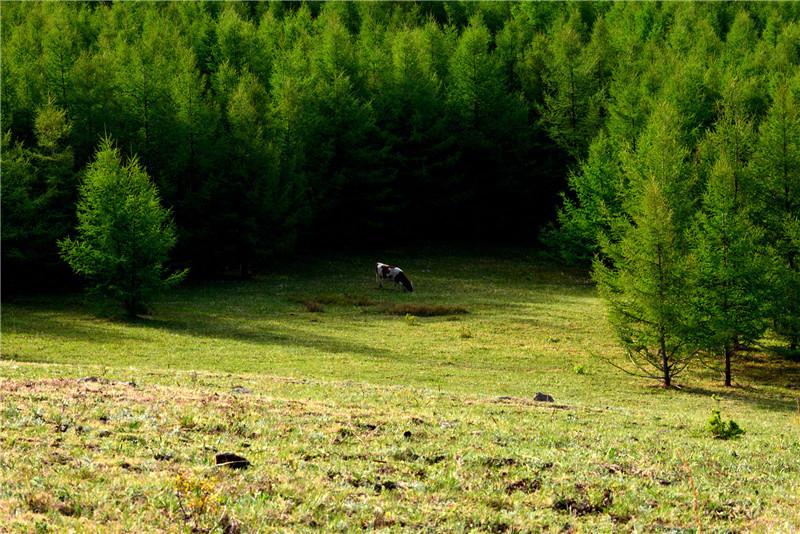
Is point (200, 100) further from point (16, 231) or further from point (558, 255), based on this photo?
point (558, 255)

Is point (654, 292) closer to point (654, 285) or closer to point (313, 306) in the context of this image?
point (654, 285)

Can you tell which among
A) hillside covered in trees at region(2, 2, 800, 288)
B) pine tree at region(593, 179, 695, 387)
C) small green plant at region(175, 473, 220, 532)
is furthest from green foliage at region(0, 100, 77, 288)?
small green plant at region(175, 473, 220, 532)

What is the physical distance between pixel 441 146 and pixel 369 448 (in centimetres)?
6258

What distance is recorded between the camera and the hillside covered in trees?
5125cm

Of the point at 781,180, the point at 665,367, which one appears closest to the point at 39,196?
the point at 665,367

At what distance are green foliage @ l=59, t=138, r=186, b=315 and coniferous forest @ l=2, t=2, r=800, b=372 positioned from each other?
748 centimetres

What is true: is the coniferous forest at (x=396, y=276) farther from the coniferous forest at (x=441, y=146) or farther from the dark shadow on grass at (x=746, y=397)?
the dark shadow on grass at (x=746, y=397)

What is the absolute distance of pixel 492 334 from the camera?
4088 cm

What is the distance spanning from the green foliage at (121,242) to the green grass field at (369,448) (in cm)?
811

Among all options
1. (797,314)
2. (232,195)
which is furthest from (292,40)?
(797,314)

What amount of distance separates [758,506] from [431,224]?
67.6m

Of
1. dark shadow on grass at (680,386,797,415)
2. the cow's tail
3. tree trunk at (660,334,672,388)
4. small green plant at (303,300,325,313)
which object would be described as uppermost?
the cow's tail

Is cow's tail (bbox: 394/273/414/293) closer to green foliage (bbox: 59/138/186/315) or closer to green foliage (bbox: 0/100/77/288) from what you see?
green foliage (bbox: 59/138/186/315)

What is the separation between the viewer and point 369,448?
1301cm
